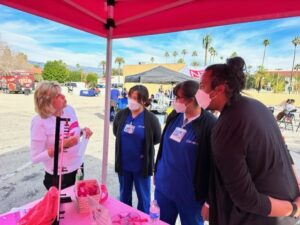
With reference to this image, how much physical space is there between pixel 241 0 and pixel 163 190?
143cm

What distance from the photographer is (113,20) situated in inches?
83.5

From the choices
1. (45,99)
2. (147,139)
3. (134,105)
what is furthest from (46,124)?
(147,139)

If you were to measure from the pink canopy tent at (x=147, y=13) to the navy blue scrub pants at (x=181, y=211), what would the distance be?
1367 millimetres

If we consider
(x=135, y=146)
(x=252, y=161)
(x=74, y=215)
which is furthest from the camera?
(x=135, y=146)

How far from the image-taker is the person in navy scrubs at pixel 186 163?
5.23 ft

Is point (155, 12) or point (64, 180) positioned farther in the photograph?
point (64, 180)

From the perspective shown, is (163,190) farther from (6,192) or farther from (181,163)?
(6,192)

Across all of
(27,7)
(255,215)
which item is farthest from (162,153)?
(27,7)

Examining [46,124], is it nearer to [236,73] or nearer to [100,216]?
[100,216]

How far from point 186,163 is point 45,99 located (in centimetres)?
120

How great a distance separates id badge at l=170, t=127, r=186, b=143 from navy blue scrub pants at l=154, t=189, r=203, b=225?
46 cm

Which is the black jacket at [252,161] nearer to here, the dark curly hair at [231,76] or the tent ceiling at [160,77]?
the dark curly hair at [231,76]

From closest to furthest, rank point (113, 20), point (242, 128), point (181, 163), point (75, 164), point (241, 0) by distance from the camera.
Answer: point (242, 128), point (241, 0), point (181, 163), point (75, 164), point (113, 20)

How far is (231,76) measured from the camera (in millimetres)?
1090
